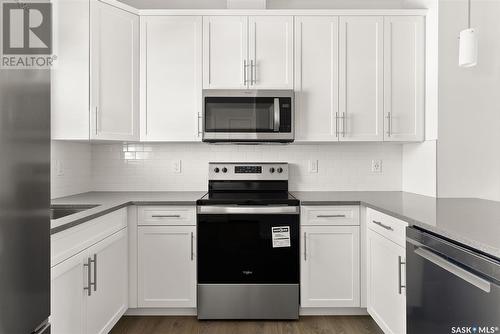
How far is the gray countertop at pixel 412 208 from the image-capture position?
1391 millimetres

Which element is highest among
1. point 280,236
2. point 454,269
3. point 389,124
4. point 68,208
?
point 389,124

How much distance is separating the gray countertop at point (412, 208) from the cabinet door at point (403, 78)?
0.57 meters

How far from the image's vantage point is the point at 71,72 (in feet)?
8.31

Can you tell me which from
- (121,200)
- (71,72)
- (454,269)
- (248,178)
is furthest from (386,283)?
(71,72)

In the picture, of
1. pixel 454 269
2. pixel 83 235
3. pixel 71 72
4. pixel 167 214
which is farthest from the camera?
pixel 167 214

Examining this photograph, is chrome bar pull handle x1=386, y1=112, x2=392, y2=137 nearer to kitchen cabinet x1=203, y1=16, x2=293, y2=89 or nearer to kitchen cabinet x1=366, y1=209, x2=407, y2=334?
kitchen cabinet x1=366, y1=209, x2=407, y2=334

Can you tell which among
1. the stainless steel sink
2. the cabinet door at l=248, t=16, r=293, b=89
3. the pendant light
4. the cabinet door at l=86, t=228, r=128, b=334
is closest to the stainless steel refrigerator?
the cabinet door at l=86, t=228, r=128, b=334

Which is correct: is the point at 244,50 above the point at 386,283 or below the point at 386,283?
above

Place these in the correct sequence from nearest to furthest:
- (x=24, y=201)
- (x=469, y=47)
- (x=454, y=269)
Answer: (x=24, y=201) → (x=454, y=269) → (x=469, y=47)

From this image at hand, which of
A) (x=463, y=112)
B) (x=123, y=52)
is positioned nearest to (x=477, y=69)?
(x=463, y=112)

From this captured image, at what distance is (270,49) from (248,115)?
57cm

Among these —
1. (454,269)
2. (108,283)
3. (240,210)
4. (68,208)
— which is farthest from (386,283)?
(68,208)

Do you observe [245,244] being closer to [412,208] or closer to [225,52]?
[412,208]

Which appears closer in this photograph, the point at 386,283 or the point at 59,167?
the point at 386,283
